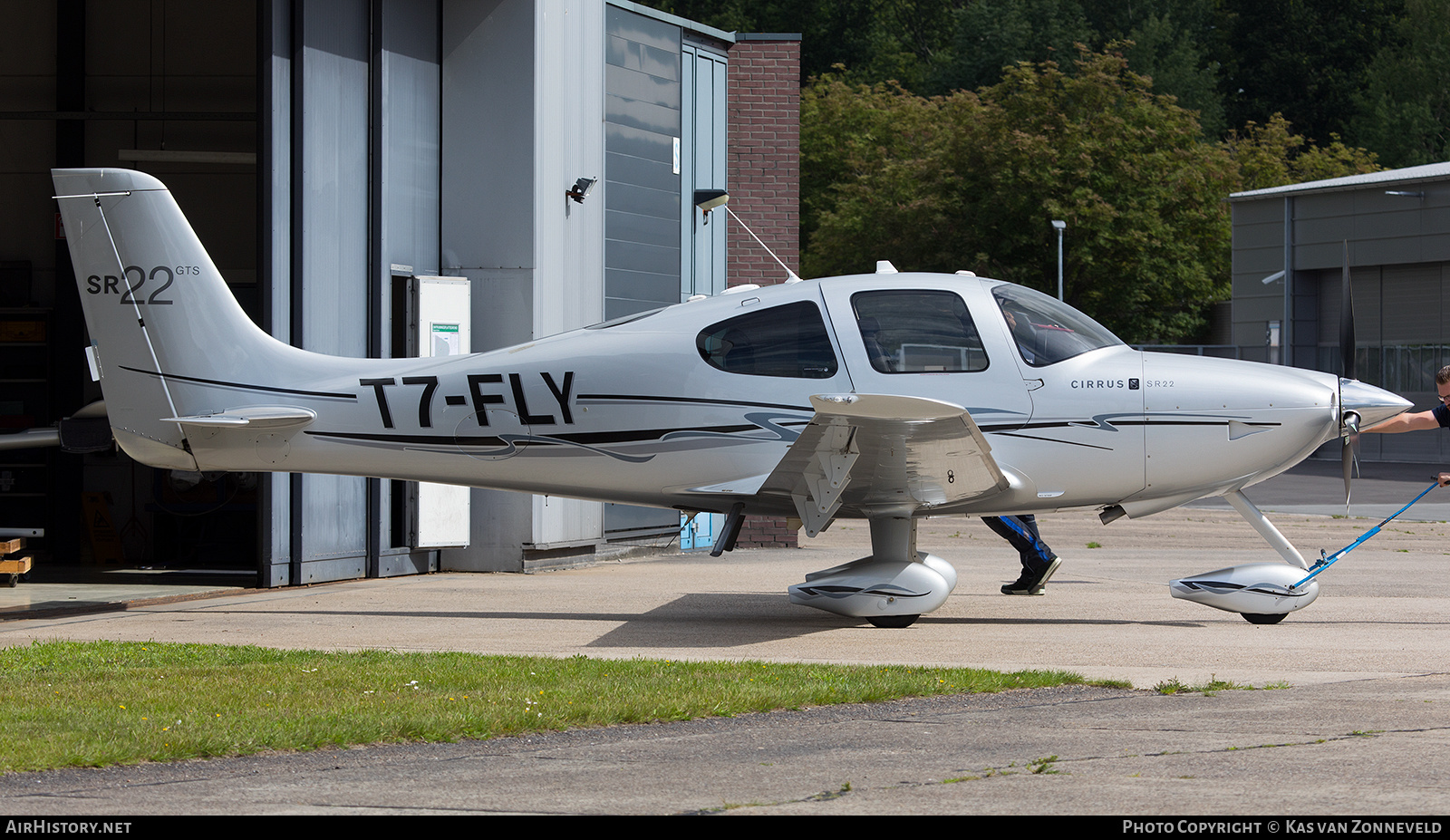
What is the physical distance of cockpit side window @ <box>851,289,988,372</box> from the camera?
33.5 feet

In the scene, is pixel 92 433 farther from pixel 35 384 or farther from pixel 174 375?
pixel 35 384

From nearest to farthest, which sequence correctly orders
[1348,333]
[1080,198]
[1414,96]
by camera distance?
[1348,333]
[1080,198]
[1414,96]

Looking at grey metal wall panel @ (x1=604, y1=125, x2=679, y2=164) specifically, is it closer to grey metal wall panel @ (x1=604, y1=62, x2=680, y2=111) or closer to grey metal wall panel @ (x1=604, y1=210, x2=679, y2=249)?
grey metal wall panel @ (x1=604, y1=62, x2=680, y2=111)

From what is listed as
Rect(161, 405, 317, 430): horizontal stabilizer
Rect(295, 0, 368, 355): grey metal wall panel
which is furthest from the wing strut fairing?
Rect(295, 0, 368, 355): grey metal wall panel

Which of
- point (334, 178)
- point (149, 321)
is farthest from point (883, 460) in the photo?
point (334, 178)

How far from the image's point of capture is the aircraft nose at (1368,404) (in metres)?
10.1

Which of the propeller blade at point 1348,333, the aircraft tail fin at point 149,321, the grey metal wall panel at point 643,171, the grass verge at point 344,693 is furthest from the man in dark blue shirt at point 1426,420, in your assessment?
the grey metal wall panel at point 643,171

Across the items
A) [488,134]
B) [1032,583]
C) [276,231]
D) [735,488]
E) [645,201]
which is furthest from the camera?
[645,201]

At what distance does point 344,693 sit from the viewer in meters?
7.41

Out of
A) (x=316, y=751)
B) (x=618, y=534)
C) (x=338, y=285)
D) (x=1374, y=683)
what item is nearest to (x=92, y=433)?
(x=338, y=285)

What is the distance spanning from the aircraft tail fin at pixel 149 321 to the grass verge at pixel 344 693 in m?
2.30

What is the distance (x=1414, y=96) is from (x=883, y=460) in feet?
194

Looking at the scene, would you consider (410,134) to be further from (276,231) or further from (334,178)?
(276,231)

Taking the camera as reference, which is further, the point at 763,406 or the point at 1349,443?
the point at 763,406
